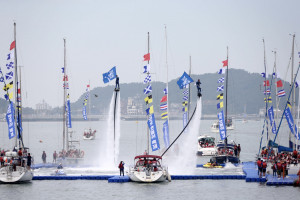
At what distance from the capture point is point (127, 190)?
54188 mm

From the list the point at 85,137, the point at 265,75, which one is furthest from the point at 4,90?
the point at 85,137

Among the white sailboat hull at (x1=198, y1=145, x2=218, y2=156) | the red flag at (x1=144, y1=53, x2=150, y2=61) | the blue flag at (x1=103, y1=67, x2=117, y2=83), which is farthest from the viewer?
the white sailboat hull at (x1=198, y1=145, x2=218, y2=156)

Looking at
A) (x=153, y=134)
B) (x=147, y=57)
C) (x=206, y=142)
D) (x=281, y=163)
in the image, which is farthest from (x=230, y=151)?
(x=281, y=163)

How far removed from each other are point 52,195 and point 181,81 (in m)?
16.8

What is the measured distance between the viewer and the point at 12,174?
5584 centimetres

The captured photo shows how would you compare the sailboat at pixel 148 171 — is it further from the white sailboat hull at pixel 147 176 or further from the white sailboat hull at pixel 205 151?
the white sailboat hull at pixel 205 151

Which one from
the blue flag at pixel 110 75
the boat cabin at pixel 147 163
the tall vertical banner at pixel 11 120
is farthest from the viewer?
the blue flag at pixel 110 75

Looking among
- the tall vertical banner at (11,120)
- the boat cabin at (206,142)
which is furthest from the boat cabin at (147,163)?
the boat cabin at (206,142)

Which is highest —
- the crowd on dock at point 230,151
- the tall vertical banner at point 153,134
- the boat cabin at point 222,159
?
the tall vertical banner at point 153,134

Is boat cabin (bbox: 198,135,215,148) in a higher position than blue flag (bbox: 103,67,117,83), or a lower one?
lower

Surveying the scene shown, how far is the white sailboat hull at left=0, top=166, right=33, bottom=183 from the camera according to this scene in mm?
55656

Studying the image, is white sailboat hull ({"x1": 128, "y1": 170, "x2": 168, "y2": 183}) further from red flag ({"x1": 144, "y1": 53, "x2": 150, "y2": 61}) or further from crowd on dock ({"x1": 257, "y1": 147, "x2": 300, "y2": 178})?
red flag ({"x1": 144, "y1": 53, "x2": 150, "y2": 61})

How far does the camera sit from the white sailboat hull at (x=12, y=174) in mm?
55656

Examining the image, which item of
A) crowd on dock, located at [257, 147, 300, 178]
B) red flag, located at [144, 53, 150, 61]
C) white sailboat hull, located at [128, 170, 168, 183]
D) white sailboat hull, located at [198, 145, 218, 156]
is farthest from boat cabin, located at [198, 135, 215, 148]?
white sailboat hull, located at [128, 170, 168, 183]
